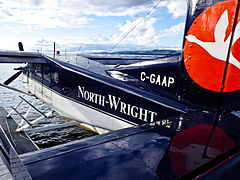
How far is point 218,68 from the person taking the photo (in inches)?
108

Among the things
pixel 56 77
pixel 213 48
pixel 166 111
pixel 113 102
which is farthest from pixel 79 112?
pixel 213 48

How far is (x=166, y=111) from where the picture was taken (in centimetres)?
354

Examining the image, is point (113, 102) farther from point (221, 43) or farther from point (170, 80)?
point (221, 43)

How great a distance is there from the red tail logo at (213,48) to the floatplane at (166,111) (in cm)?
1

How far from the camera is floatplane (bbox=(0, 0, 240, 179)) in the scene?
4.28 feet

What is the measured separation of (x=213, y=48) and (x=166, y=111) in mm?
1436

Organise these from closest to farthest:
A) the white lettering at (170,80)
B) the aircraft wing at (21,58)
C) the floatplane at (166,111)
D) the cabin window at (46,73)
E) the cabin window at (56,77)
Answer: the floatplane at (166,111) < the white lettering at (170,80) < the cabin window at (56,77) < the aircraft wing at (21,58) < the cabin window at (46,73)

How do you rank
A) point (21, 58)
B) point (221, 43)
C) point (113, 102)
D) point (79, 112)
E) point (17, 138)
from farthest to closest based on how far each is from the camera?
point (21, 58)
point (17, 138)
point (79, 112)
point (113, 102)
point (221, 43)

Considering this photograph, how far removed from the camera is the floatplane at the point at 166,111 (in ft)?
4.28

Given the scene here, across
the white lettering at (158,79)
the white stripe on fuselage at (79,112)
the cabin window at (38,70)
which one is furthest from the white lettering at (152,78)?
the cabin window at (38,70)

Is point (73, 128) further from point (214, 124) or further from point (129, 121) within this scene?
point (214, 124)

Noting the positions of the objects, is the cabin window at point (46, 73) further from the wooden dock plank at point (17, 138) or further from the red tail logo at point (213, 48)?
the red tail logo at point (213, 48)

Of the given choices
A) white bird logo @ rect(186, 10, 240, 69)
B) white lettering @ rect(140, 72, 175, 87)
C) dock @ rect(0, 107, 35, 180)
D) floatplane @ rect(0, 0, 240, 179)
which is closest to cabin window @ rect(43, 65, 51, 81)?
floatplane @ rect(0, 0, 240, 179)

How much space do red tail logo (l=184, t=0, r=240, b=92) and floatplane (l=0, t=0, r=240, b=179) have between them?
0.01 meters
